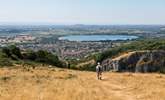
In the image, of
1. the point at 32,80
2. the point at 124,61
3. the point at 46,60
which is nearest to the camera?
the point at 32,80

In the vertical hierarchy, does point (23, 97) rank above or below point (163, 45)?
above

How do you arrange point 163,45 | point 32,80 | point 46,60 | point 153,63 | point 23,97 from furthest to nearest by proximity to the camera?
point 163,45, point 153,63, point 46,60, point 32,80, point 23,97

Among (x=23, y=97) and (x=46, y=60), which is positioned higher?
(x=23, y=97)

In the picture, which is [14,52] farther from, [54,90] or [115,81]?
[54,90]

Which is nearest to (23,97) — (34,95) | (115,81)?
(34,95)

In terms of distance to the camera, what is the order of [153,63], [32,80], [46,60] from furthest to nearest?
[153,63], [46,60], [32,80]

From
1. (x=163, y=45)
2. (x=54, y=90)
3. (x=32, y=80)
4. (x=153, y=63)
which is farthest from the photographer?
(x=163, y=45)

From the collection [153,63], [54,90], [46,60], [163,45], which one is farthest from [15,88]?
[163,45]

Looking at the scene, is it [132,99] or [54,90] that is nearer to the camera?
[132,99]

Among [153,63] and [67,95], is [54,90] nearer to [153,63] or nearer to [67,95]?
[67,95]
